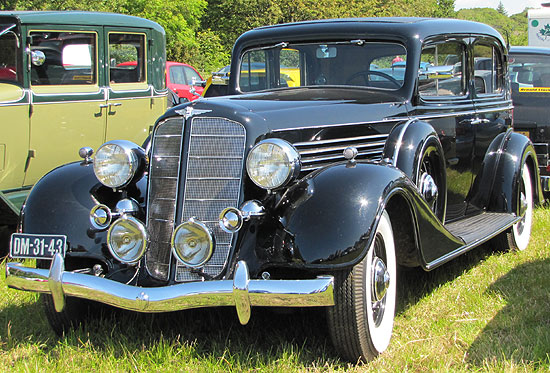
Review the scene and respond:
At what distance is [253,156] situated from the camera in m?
3.14

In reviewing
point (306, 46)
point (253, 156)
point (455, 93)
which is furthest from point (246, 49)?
point (253, 156)

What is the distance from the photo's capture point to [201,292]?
2830 millimetres

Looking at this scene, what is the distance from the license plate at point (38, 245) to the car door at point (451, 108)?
2.38 metres

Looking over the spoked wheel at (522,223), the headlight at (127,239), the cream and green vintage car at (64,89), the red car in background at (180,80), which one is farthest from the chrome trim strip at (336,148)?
the red car in background at (180,80)

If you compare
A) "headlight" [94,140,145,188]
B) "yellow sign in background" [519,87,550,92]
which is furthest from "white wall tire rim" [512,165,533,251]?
"headlight" [94,140,145,188]

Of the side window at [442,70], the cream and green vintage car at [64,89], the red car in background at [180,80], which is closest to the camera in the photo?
the side window at [442,70]

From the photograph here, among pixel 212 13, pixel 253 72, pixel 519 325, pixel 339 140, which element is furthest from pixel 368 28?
pixel 212 13

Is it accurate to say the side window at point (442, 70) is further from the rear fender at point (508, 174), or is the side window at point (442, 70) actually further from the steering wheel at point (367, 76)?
the rear fender at point (508, 174)

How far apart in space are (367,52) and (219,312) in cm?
202

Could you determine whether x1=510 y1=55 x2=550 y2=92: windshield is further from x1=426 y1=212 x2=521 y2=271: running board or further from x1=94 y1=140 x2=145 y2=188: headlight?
x1=94 y1=140 x2=145 y2=188: headlight

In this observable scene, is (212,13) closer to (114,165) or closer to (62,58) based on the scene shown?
(62,58)

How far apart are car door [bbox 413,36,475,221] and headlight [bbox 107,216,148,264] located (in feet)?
6.83

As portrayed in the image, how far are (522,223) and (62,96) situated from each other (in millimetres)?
4321

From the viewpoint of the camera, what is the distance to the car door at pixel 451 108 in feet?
14.6
